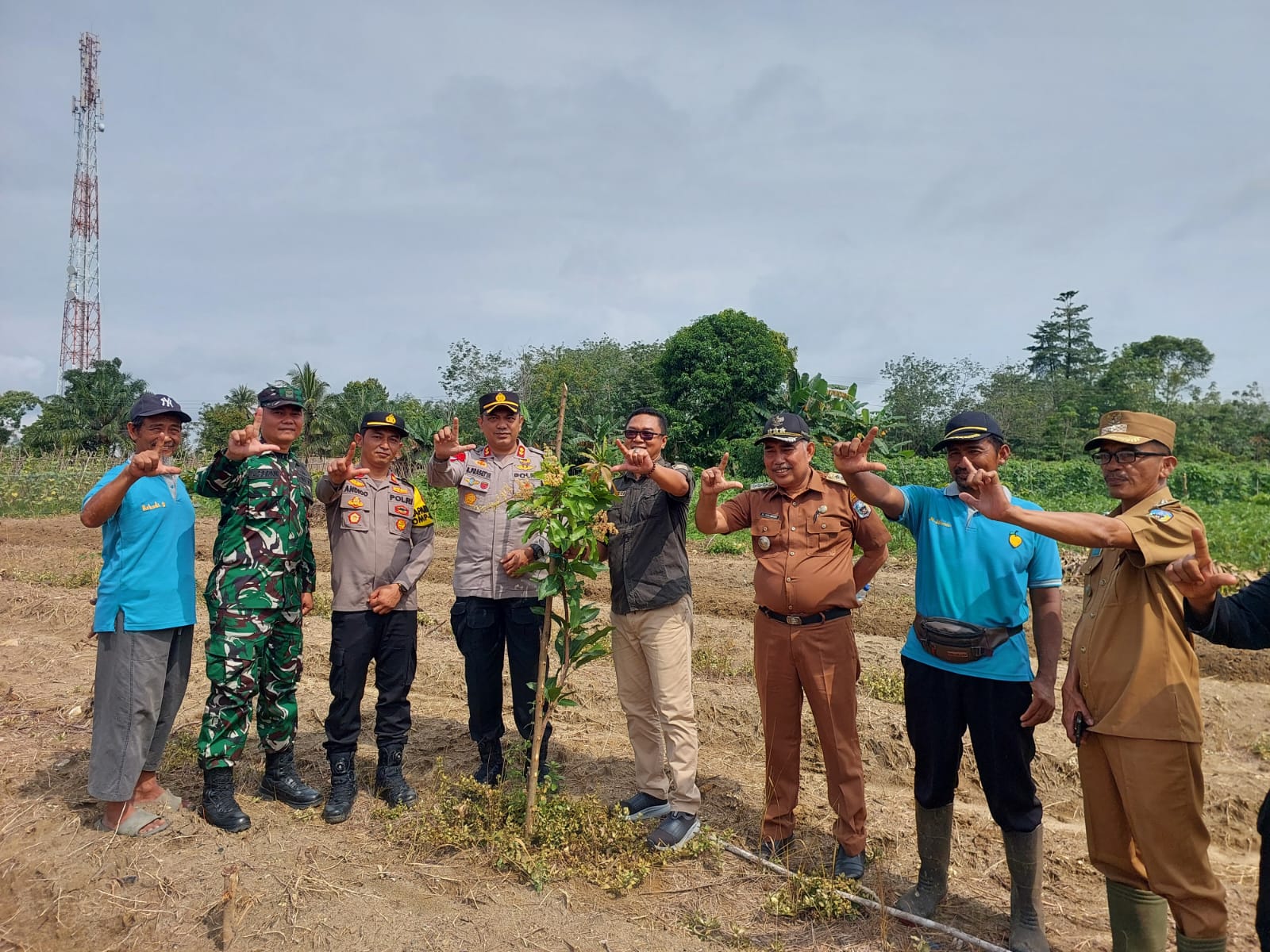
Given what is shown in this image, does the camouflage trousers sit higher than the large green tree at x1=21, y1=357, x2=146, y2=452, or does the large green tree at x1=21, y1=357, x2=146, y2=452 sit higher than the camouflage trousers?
the large green tree at x1=21, y1=357, x2=146, y2=452

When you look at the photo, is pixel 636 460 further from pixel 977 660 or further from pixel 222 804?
pixel 222 804

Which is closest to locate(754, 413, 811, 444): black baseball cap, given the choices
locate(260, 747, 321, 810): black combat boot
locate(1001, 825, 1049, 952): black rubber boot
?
locate(1001, 825, 1049, 952): black rubber boot

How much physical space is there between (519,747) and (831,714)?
5.50ft

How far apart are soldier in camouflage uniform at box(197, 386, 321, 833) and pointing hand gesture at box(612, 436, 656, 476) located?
1.90m

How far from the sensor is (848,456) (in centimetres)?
352

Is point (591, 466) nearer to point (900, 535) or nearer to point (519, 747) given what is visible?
point (519, 747)

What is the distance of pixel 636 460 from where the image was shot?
12.2 feet

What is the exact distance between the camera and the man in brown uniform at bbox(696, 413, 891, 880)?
3.71 m

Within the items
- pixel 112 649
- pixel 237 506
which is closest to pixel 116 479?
pixel 237 506

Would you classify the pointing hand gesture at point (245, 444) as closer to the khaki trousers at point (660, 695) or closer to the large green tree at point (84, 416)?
the khaki trousers at point (660, 695)

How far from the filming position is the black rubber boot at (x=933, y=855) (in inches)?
139

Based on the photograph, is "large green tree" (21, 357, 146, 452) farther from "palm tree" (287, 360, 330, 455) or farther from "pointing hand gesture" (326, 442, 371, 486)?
"pointing hand gesture" (326, 442, 371, 486)

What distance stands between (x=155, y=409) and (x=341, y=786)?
2276mm

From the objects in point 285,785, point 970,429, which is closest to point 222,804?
point 285,785
